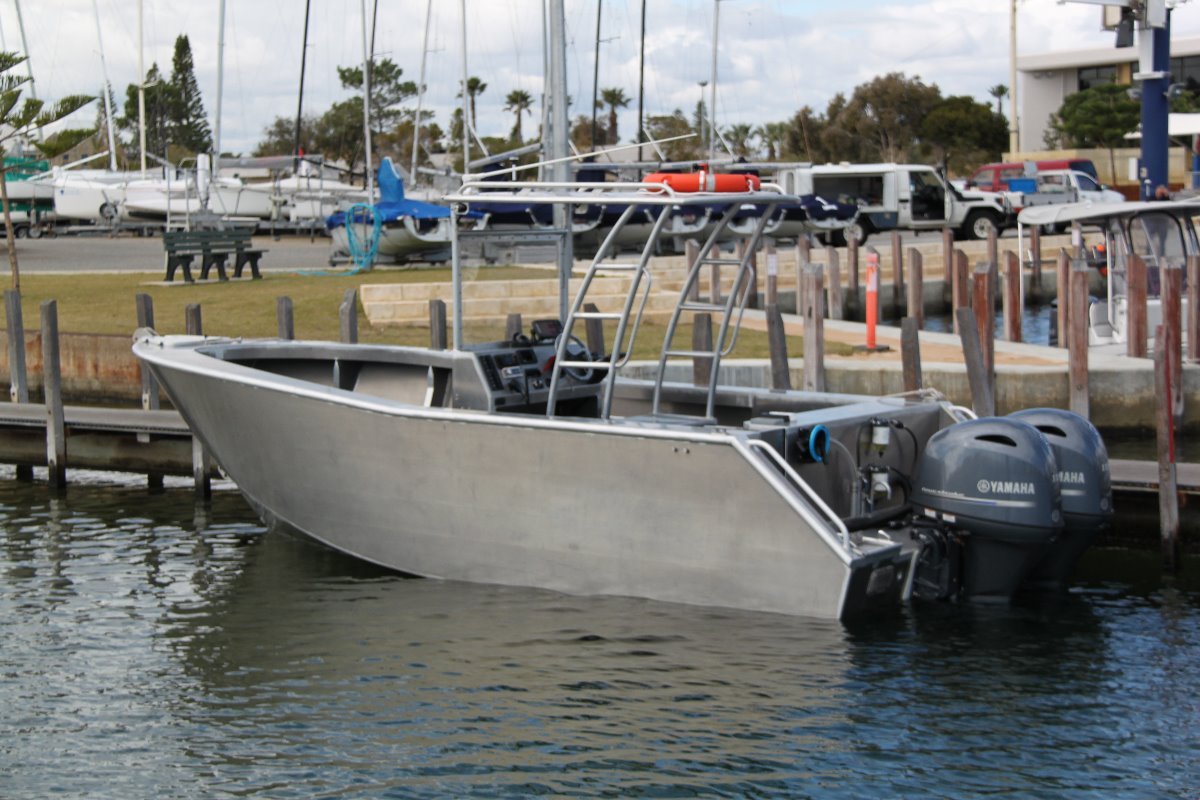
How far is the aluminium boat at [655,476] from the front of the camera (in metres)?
8.31

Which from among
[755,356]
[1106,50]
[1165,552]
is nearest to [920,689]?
[1165,552]

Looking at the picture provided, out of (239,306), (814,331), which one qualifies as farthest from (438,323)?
(239,306)

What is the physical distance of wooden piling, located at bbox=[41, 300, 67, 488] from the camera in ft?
43.0

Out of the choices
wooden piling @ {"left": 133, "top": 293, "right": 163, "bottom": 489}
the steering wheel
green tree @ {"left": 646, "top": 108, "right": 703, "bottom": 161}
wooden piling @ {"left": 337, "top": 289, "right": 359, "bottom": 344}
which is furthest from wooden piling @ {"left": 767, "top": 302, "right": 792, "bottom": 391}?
green tree @ {"left": 646, "top": 108, "right": 703, "bottom": 161}

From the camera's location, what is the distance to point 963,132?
67125 mm

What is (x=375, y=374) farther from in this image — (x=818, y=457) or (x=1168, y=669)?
(x=1168, y=669)

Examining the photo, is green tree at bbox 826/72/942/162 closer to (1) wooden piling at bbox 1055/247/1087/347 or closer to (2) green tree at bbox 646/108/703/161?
(2) green tree at bbox 646/108/703/161

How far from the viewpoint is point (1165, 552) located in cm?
1000

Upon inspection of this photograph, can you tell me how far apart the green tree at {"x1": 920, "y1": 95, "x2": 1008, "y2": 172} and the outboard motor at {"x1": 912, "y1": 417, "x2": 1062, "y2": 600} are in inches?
2380

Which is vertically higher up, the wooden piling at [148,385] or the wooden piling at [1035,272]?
the wooden piling at [1035,272]

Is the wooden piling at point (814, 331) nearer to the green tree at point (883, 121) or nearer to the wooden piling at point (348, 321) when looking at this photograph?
the wooden piling at point (348, 321)

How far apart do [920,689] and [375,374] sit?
4.99 meters

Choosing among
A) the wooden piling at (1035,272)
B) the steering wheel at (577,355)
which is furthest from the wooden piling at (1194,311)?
the wooden piling at (1035,272)

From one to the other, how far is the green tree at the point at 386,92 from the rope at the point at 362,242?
132 ft
